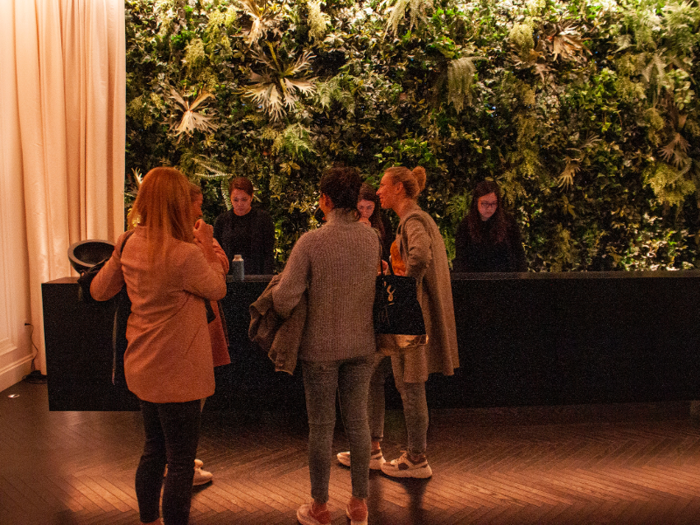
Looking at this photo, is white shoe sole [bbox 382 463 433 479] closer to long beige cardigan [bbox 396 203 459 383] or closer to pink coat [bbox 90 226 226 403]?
long beige cardigan [bbox 396 203 459 383]

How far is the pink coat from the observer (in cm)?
211

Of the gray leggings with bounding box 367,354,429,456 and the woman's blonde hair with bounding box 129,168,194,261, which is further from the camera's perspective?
the gray leggings with bounding box 367,354,429,456

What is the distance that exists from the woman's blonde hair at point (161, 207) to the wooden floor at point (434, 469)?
140cm

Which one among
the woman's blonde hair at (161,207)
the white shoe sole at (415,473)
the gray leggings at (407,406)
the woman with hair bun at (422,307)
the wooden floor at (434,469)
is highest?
the woman's blonde hair at (161,207)

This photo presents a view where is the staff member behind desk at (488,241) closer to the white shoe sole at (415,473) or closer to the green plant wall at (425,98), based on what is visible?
the green plant wall at (425,98)

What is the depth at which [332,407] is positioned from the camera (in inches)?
97.2

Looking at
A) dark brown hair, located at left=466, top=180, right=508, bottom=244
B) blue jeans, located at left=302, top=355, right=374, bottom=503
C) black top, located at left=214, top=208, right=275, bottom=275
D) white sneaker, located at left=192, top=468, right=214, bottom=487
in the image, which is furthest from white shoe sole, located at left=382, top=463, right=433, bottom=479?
black top, located at left=214, top=208, right=275, bottom=275

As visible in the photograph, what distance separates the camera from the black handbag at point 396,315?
247 centimetres

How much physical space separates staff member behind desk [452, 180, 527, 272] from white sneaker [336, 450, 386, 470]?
1.60 meters

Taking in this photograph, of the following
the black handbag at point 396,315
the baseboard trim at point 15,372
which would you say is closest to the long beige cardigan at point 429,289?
the black handbag at point 396,315

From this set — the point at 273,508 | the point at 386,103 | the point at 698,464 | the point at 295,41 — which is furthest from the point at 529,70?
the point at 273,508

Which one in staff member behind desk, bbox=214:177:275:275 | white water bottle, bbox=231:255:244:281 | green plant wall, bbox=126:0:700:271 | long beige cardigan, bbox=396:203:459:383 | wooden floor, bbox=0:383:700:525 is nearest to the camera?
wooden floor, bbox=0:383:700:525

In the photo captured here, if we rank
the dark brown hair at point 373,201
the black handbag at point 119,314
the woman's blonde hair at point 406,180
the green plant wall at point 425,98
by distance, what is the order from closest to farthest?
1. the black handbag at point 119,314
2. the woman's blonde hair at point 406,180
3. the dark brown hair at point 373,201
4. the green plant wall at point 425,98

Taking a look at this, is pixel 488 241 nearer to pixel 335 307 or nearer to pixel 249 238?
pixel 249 238
